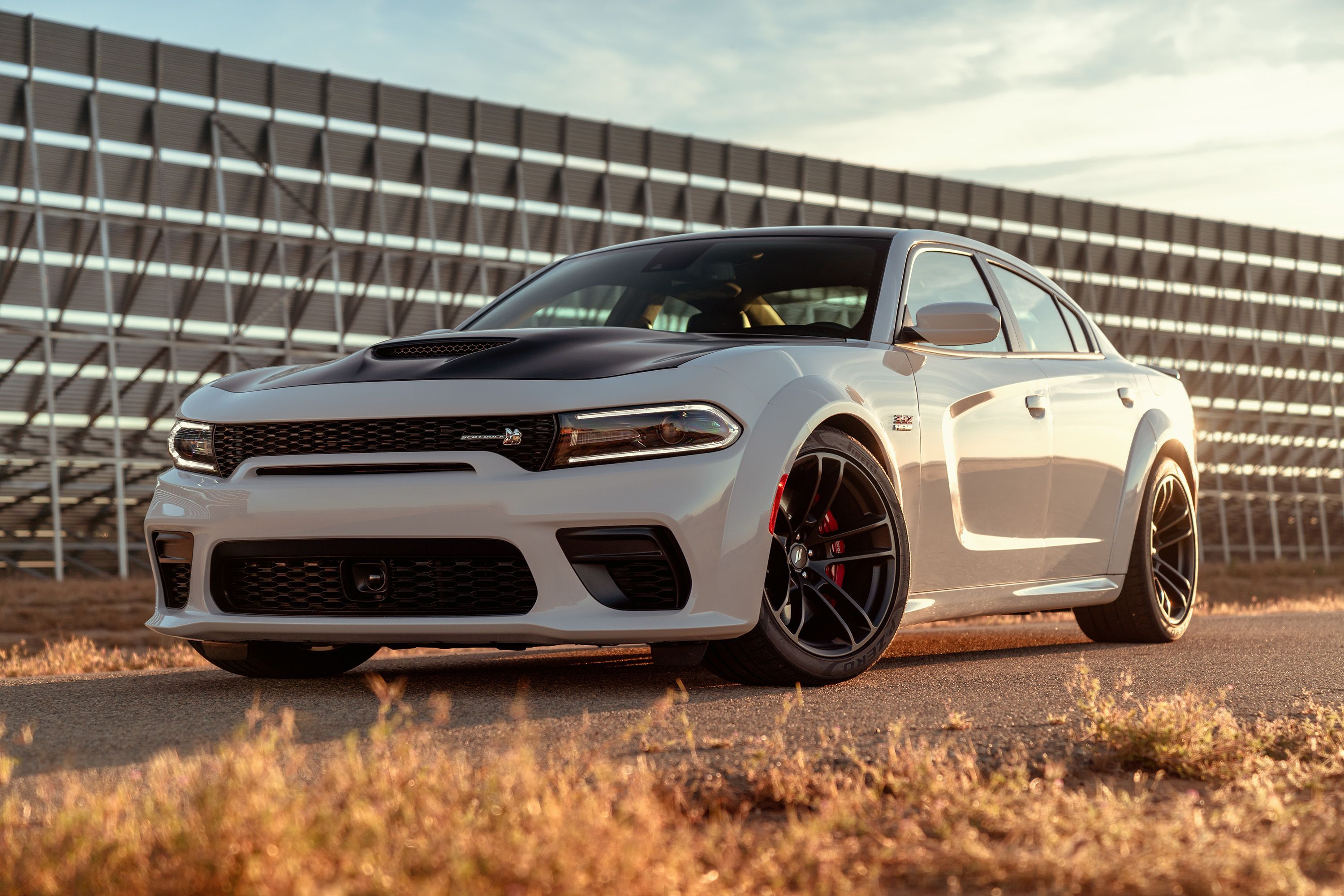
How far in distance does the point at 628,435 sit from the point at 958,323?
1.42m

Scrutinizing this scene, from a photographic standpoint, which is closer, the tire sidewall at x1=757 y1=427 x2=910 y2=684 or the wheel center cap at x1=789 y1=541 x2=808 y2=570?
the tire sidewall at x1=757 y1=427 x2=910 y2=684

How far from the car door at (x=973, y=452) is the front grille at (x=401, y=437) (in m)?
1.38

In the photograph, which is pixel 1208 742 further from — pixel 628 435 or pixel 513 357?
pixel 513 357

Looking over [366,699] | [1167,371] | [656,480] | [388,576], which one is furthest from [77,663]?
[1167,371]

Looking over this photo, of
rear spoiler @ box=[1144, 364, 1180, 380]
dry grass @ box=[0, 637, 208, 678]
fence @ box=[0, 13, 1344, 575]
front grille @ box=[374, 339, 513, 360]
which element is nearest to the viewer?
front grille @ box=[374, 339, 513, 360]

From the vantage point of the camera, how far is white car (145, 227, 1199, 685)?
12.3 ft

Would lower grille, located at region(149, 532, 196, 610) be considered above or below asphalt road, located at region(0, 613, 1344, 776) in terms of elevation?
above

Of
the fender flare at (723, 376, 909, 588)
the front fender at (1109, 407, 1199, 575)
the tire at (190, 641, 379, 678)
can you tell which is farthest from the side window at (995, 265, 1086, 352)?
the tire at (190, 641, 379, 678)

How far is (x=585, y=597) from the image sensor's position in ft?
12.4

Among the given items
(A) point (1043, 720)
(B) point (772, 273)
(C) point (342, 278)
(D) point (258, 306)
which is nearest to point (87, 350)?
(D) point (258, 306)

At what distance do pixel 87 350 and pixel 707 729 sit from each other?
2716 centimetres

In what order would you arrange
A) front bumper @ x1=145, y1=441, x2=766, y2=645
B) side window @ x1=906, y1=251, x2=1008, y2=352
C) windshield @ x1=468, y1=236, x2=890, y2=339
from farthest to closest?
side window @ x1=906, y1=251, x2=1008, y2=352 < windshield @ x1=468, y1=236, x2=890, y2=339 < front bumper @ x1=145, y1=441, x2=766, y2=645

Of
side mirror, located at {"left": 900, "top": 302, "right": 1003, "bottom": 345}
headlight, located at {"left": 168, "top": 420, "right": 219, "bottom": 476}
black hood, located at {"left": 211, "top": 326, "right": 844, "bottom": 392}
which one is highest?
side mirror, located at {"left": 900, "top": 302, "right": 1003, "bottom": 345}

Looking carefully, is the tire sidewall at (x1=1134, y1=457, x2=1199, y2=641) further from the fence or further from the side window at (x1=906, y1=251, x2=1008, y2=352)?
the fence
